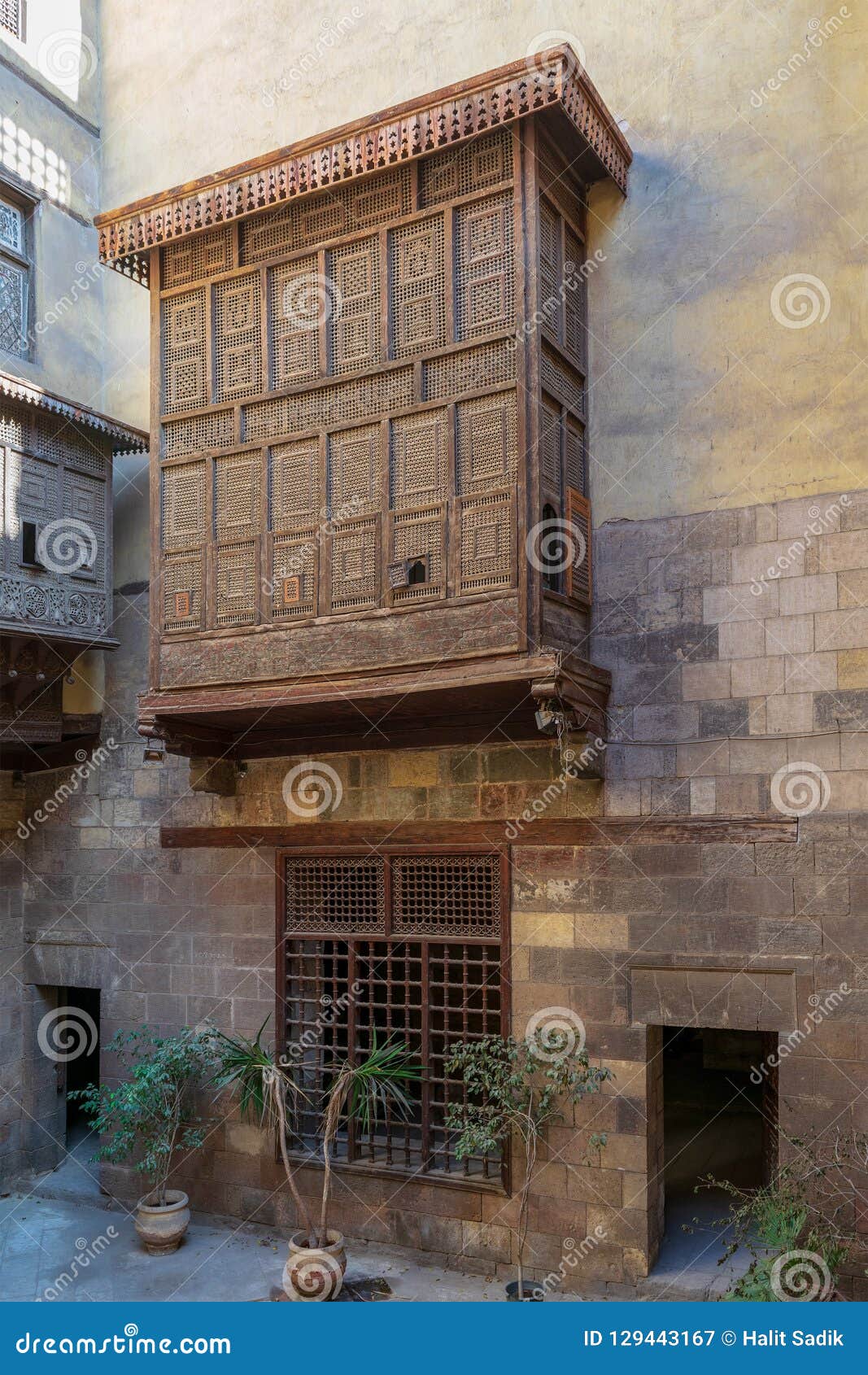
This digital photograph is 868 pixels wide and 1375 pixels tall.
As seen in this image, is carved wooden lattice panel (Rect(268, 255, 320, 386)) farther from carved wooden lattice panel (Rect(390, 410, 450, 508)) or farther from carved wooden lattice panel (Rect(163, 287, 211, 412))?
carved wooden lattice panel (Rect(390, 410, 450, 508))

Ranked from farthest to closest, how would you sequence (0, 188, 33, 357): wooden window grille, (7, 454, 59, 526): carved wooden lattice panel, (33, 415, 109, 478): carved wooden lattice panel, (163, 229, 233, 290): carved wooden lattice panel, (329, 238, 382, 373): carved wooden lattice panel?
(0, 188, 33, 357): wooden window grille, (33, 415, 109, 478): carved wooden lattice panel, (7, 454, 59, 526): carved wooden lattice panel, (163, 229, 233, 290): carved wooden lattice panel, (329, 238, 382, 373): carved wooden lattice panel

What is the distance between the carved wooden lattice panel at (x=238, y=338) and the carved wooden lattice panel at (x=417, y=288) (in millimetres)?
1166

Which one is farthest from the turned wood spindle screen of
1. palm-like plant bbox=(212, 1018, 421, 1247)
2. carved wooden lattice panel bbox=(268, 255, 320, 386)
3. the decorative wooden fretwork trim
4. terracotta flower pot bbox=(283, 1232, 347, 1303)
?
terracotta flower pot bbox=(283, 1232, 347, 1303)

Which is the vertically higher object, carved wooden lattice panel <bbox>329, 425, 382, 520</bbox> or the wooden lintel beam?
carved wooden lattice panel <bbox>329, 425, 382, 520</bbox>

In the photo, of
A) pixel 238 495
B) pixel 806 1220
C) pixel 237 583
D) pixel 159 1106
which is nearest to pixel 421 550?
pixel 237 583

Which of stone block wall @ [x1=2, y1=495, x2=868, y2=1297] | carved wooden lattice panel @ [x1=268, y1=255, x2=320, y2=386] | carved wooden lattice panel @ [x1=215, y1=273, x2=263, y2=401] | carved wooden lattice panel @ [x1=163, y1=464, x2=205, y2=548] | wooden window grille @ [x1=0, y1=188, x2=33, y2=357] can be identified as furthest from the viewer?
wooden window grille @ [x1=0, y1=188, x2=33, y2=357]

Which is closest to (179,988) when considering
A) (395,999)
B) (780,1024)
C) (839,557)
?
(395,999)

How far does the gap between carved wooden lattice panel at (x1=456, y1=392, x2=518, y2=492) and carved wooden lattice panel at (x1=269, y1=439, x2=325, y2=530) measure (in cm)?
115

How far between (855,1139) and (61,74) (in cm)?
1153

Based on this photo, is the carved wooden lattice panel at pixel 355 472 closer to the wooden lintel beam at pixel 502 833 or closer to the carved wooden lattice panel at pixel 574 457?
the carved wooden lattice panel at pixel 574 457

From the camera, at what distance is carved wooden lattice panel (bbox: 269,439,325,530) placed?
7.81 m

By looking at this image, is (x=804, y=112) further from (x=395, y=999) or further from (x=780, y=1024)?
(x=395, y=999)

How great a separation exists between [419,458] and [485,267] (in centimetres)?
138

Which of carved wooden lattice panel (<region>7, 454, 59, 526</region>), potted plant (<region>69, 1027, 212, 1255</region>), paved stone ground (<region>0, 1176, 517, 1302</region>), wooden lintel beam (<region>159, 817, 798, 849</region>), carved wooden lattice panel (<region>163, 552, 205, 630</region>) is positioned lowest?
paved stone ground (<region>0, 1176, 517, 1302</region>)
